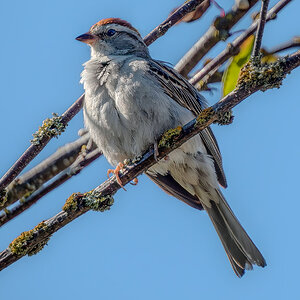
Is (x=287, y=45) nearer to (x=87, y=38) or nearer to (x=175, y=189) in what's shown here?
(x=175, y=189)

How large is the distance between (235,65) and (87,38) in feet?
4.98

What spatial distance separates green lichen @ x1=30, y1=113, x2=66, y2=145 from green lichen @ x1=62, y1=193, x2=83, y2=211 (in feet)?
1.49

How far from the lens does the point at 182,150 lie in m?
4.43

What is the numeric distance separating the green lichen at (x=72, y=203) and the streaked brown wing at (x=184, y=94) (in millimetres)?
1351

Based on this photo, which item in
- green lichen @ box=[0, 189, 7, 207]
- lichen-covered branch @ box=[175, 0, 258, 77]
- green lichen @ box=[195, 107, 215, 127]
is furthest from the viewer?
lichen-covered branch @ box=[175, 0, 258, 77]

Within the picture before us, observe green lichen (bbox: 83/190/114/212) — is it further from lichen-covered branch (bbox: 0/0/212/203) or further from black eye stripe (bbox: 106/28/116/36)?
black eye stripe (bbox: 106/28/116/36)

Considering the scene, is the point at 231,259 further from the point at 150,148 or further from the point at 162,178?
the point at 150,148

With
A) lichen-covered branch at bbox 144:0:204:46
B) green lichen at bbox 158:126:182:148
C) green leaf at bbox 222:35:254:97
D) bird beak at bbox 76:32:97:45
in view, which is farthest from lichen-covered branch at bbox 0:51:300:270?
bird beak at bbox 76:32:97:45

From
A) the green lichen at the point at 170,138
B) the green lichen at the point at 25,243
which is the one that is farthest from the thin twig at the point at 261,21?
the green lichen at the point at 25,243

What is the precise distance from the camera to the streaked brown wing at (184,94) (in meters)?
4.41

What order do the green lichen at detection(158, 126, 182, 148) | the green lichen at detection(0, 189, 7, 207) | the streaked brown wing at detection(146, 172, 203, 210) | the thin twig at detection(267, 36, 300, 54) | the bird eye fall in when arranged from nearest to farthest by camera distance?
the green lichen at detection(158, 126, 182, 148), the green lichen at detection(0, 189, 7, 207), the thin twig at detection(267, 36, 300, 54), the streaked brown wing at detection(146, 172, 203, 210), the bird eye

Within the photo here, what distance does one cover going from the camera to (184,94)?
4.54 m

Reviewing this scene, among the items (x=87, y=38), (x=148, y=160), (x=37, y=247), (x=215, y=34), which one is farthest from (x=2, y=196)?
(x=215, y=34)

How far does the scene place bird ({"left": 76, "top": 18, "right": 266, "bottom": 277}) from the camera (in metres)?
4.15
